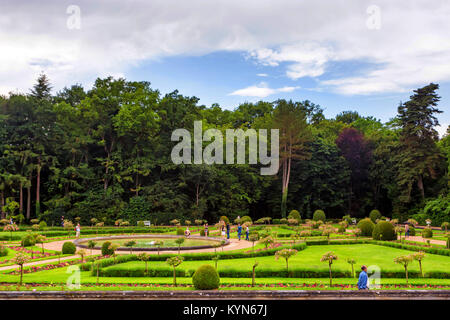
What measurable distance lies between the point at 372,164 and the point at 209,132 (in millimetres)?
22673

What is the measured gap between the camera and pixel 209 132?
45594 millimetres

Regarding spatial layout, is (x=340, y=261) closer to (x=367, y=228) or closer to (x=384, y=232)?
(x=384, y=232)

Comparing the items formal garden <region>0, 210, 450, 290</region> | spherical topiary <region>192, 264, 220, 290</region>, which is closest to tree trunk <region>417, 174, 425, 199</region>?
formal garden <region>0, 210, 450, 290</region>

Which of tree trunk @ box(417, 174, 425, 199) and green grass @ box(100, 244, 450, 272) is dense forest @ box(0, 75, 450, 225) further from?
green grass @ box(100, 244, 450, 272)

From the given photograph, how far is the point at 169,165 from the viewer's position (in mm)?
44875

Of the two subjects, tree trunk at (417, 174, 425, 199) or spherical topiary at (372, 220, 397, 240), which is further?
tree trunk at (417, 174, 425, 199)

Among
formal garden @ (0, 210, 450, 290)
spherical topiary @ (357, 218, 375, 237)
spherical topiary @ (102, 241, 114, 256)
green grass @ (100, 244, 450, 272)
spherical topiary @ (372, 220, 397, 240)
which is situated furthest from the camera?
spherical topiary @ (357, 218, 375, 237)

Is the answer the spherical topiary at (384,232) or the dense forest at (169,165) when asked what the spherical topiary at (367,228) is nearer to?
the spherical topiary at (384,232)

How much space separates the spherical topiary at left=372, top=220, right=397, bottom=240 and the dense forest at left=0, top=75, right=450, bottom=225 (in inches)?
500
